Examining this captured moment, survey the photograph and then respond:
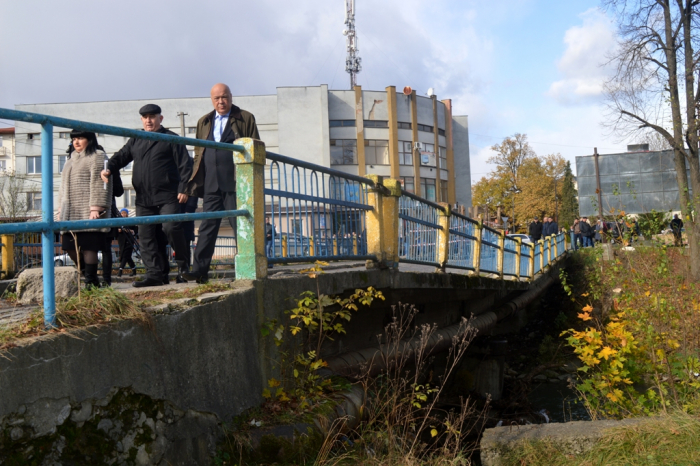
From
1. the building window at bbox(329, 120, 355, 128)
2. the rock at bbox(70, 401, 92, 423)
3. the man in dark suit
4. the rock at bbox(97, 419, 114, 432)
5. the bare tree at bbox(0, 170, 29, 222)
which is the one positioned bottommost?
the rock at bbox(97, 419, 114, 432)

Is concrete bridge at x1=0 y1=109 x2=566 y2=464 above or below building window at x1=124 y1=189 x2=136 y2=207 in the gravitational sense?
below

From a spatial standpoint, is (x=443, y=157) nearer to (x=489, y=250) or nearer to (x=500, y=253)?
(x=500, y=253)

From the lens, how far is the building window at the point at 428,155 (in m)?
49.3

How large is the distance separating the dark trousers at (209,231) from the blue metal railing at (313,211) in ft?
1.29

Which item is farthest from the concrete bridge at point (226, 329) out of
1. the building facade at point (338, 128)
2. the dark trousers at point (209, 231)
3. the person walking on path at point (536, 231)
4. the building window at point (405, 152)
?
the building window at point (405, 152)

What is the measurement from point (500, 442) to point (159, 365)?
279 centimetres

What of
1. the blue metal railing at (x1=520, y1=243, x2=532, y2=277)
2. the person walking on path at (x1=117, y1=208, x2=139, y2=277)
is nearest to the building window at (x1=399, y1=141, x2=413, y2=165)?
the blue metal railing at (x1=520, y1=243, x2=532, y2=277)

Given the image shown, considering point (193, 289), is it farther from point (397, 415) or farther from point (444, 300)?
point (444, 300)

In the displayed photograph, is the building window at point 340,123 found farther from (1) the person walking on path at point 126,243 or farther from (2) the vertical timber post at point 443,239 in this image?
(2) the vertical timber post at point 443,239

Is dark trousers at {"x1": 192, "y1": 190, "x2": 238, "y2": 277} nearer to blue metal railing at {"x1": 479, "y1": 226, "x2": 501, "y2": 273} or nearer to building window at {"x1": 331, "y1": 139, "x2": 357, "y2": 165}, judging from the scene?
blue metal railing at {"x1": 479, "y1": 226, "x2": 501, "y2": 273}

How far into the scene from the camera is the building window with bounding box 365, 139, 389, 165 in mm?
47213

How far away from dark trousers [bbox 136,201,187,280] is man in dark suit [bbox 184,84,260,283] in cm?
25

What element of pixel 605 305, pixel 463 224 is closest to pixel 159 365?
pixel 463 224

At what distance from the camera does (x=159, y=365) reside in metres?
3.17
